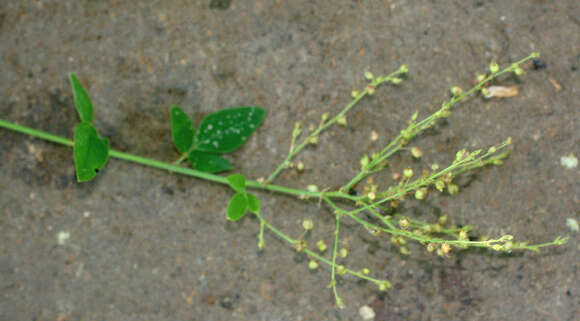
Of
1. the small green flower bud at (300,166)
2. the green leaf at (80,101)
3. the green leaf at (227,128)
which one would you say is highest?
the green leaf at (80,101)

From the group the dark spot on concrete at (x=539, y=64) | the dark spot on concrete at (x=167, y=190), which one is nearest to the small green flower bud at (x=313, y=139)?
the dark spot on concrete at (x=167, y=190)

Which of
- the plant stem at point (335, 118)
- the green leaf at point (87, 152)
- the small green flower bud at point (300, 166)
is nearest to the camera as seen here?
the green leaf at point (87, 152)

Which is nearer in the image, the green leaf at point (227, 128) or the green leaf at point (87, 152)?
the green leaf at point (87, 152)

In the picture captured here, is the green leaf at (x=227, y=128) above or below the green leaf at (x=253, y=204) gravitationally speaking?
above

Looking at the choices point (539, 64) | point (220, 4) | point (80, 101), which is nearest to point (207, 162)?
point (80, 101)

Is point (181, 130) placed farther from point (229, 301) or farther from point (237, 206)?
point (229, 301)

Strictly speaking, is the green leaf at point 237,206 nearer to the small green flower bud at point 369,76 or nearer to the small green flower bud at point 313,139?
the small green flower bud at point 313,139

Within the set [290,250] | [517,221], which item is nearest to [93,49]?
[290,250]

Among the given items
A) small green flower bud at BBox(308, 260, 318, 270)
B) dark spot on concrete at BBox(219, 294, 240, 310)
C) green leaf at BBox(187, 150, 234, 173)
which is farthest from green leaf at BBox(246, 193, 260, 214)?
dark spot on concrete at BBox(219, 294, 240, 310)
